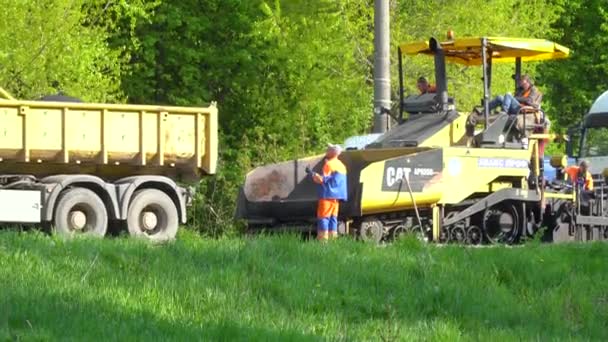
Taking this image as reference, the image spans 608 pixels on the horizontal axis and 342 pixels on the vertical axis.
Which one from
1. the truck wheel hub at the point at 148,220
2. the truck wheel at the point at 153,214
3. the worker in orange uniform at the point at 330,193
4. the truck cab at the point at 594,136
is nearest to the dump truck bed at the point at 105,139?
the truck wheel at the point at 153,214

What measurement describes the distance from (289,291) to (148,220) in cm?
894

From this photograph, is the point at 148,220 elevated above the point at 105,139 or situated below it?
below

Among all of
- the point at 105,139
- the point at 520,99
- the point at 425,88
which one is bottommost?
the point at 105,139

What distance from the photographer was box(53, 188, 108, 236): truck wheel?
2131cm

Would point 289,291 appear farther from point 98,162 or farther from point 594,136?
point 594,136

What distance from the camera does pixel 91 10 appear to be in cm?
3278

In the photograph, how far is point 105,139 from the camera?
2230cm

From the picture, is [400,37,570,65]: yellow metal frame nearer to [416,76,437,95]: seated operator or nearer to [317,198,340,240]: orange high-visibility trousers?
[416,76,437,95]: seated operator

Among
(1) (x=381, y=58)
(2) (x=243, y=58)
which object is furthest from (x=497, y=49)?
(2) (x=243, y=58)

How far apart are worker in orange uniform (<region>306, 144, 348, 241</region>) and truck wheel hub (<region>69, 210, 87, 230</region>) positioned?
145 inches

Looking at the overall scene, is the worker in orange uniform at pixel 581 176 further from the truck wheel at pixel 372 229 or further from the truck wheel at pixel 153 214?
the truck wheel at pixel 153 214

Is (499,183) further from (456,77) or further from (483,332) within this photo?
(456,77)

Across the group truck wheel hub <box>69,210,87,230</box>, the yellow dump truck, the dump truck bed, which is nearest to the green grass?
truck wheel hub <box>69,210,87,230</box>

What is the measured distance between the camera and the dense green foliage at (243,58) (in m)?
29.6
